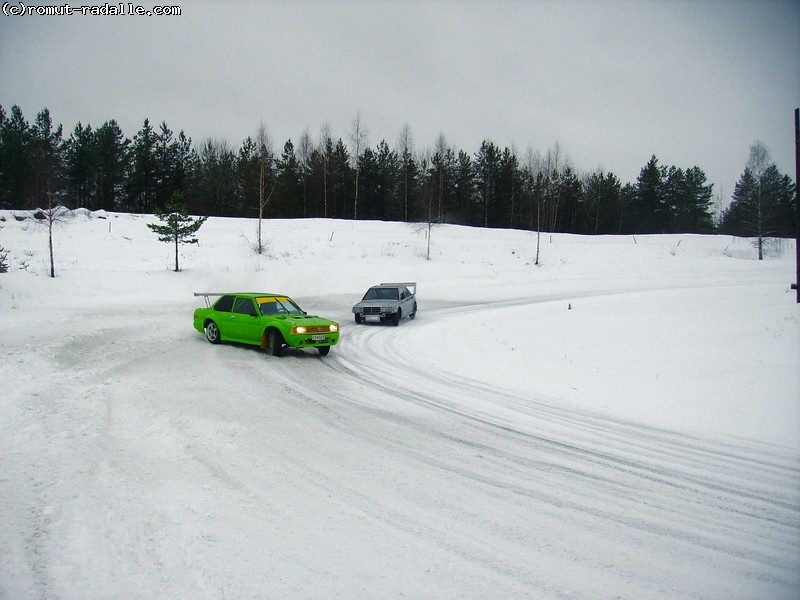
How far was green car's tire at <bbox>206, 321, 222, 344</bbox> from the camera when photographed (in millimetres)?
13023

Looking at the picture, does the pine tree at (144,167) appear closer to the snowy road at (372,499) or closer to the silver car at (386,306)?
the silver car at (386,306)

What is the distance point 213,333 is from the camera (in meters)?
13.1

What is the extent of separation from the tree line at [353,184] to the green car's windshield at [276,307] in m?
36.8

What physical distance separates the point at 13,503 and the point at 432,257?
119ft

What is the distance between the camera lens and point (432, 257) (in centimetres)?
3956

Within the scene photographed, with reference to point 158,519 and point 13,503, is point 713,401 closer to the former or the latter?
point 158,519

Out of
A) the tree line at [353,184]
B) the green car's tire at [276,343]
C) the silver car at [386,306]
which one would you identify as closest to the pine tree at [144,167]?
the tree line at [353,184]

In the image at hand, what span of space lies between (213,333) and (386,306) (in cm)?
686

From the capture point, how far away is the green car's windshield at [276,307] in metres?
12.5

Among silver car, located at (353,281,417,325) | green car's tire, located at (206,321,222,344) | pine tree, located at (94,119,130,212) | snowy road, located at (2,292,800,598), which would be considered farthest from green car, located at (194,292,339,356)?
pine tree, located at (94,119,130,212)

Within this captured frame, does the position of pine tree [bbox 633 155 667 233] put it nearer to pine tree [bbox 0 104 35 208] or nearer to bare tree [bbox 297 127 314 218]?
bare tree [bbox 297 127 314 218]

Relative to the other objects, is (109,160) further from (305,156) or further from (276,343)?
(276,343)

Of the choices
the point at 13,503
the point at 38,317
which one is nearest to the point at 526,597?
the point at 13,503

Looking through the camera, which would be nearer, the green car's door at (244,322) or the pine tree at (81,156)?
the green car's door at (244,322)
